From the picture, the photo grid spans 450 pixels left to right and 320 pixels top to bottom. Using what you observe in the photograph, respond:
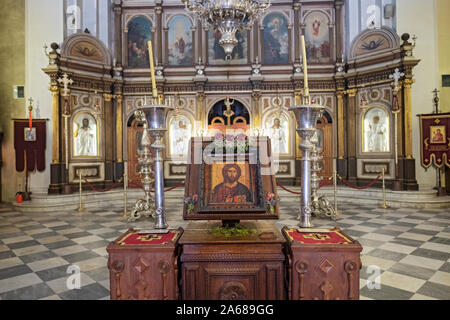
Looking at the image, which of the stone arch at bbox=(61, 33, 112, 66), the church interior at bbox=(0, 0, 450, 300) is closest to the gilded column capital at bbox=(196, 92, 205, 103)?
the church interior at bbox=(0, 0, 450, 300)

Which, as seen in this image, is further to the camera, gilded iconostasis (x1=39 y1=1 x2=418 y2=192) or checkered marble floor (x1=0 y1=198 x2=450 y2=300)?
gilded iconostasis (x1=39 y1=1 x2=418 y2=192)

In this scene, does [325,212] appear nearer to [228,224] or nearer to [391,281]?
[391,281]

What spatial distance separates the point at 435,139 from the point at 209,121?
8230 mm

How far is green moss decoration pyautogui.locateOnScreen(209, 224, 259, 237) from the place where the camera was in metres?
2.98

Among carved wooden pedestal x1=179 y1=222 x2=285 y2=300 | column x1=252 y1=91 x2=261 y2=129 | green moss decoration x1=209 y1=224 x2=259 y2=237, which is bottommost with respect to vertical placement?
carved wooden pedestal x1=179 y1=222 x2=285 y2=300

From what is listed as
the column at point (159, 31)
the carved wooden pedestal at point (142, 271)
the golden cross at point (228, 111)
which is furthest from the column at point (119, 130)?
the carved wooden pedestal at point (142, 271)

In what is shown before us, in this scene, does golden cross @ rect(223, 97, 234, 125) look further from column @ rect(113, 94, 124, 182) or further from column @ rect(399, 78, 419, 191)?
column @ rect(399, 78, 419, 191)

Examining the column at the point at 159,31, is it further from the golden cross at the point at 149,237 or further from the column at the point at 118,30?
the golden cross at the point at 149,237

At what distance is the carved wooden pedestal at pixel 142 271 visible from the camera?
2.56 metres

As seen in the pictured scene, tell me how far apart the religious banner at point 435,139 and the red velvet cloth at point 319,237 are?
9.03 m

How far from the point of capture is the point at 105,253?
4.82m

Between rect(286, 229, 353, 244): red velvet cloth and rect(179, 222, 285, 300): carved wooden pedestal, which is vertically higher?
rect(286, 229, 353, 244): red velvet cloth

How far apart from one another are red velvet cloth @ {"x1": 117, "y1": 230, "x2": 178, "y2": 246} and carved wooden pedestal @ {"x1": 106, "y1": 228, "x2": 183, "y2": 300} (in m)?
0.09

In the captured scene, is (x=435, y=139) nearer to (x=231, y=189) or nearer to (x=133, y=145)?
(x=231, y=189)
